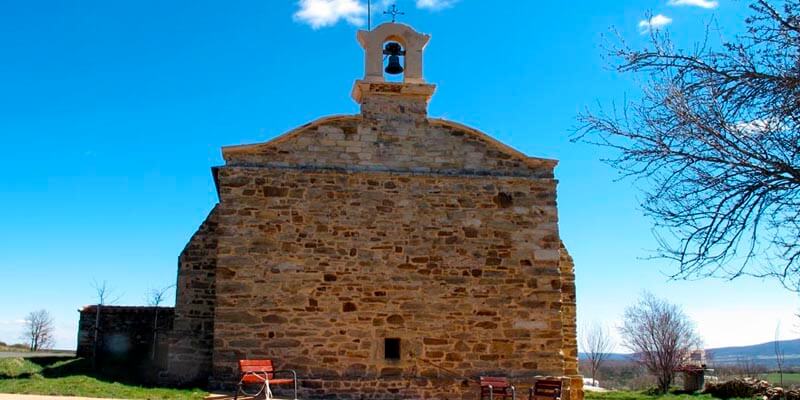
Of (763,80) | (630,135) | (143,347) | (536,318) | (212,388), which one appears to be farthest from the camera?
(143,347)

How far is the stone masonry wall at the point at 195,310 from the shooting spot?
13.4 m

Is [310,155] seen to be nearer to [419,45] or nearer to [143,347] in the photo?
[419,45]

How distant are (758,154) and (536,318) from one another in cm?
795

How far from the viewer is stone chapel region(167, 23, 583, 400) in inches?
506

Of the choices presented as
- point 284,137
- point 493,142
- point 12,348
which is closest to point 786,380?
point 493,142

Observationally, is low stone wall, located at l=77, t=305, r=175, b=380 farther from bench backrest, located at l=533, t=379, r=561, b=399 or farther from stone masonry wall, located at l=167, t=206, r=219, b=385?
bench backrest, located at l=533, t=379, r=561, b=399

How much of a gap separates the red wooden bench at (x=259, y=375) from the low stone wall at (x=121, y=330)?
15.3 ft

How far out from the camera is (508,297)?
1347 centimetres

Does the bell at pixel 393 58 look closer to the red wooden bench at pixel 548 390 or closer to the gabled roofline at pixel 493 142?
the gabled roofline at pixel 493 142

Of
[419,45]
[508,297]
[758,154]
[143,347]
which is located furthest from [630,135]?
[143,347]

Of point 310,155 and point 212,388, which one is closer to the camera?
point 212,388

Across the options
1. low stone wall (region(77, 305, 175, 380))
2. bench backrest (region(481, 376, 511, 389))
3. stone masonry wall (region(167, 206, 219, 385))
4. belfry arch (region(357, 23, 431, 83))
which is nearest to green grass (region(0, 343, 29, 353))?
low stone wall (region(77, 305, 175, 380))

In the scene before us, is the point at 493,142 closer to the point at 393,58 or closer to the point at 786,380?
the point at 393,58

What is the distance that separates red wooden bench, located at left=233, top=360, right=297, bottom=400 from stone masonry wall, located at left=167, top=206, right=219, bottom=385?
1.59 metres
